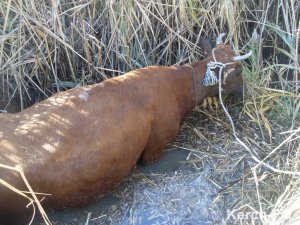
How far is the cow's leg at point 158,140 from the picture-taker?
3.63 m

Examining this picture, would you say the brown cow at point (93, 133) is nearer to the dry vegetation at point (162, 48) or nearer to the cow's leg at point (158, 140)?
the cow's leg at point (158, 140)

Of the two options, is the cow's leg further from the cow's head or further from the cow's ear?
the cow's ear

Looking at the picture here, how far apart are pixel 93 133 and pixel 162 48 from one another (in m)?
1.39

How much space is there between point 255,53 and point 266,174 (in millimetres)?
1285

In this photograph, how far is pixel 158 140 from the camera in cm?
368

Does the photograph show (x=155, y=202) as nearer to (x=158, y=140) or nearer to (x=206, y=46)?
(x=158, y=140)

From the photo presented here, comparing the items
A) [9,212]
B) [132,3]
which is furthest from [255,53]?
[9,212]

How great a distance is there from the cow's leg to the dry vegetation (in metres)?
0.36

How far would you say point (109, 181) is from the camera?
10.8 ft

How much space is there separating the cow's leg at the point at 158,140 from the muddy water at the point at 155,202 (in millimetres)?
107

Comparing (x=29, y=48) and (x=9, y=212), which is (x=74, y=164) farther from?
(x=29, y=48)

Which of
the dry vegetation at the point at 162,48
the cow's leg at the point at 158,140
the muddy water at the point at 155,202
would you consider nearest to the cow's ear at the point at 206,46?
the dry vegetation at the point at 162,48

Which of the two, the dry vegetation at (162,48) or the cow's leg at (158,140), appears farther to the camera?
the dry vegetation at (162,48)

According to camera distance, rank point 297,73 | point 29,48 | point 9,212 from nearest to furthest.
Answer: point 9,212 → point 29,48 → point 297,73
